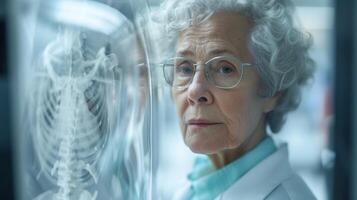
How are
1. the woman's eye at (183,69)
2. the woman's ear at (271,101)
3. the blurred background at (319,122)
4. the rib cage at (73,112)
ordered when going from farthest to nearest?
1. the woman's ear at (271,101)
2. the woman's eye at (183,69)
3. the rib cage at (73,112)
4. the blurred background at (319,122)

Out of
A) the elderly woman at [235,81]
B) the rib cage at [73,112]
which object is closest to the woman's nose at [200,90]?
the elderly woman at [235,81]

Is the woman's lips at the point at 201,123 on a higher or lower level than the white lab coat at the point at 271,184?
higher

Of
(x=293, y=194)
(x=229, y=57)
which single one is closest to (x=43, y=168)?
(x=229, y=57)

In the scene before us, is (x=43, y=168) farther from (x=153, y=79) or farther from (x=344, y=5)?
(x=344, y=5)

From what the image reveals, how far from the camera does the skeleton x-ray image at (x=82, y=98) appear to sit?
1393 millimetres

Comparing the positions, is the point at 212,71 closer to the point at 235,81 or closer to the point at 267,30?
the point at 235,81

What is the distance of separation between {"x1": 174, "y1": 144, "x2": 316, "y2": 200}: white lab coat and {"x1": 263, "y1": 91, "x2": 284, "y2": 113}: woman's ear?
0.38 ft

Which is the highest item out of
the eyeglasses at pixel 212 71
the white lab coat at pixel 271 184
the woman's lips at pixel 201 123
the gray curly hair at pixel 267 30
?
the gray curly hair at pixel 267 30

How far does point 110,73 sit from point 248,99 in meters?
0.37

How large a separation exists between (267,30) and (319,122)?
0.96 feet

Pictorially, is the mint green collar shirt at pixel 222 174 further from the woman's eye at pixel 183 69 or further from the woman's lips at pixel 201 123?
the woman's eye at pixel 183 69

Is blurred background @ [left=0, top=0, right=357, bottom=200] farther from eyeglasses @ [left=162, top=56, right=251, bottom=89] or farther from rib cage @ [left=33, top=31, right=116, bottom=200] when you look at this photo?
rib cage @ [left=33, top=31, right=116, bottom=200]

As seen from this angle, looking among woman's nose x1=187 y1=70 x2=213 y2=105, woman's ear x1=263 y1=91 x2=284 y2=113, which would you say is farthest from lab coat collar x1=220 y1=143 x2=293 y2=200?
woman's nose x1=187 y1=70 x2=213 y2=105

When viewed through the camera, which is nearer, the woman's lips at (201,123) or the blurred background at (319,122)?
the blurred background at (319,122)
